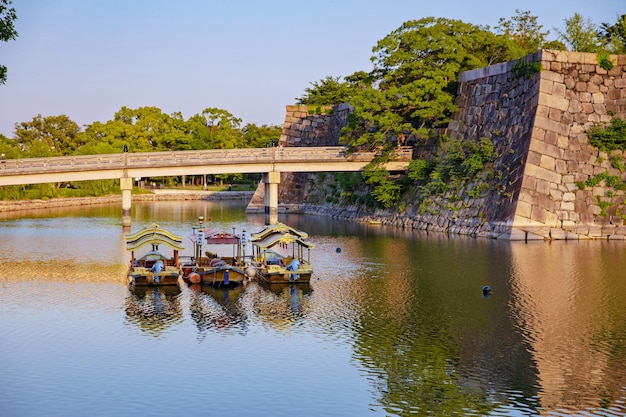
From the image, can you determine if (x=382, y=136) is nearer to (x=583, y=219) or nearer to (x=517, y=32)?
(x=583, y=219)

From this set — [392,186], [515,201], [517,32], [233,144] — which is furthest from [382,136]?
[233,144]

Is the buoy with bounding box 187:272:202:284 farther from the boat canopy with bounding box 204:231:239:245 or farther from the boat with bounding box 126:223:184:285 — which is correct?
the boat canopy with bounding box 204:231:239:245

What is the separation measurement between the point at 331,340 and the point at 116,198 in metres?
104

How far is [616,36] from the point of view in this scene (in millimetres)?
78062

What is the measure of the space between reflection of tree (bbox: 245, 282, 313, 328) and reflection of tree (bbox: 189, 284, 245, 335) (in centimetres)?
69

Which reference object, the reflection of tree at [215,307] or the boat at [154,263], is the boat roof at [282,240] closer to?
the reflection of tree at [215,307]

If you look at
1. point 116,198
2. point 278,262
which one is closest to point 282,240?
point 278,262

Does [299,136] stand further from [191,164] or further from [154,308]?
[154,308]

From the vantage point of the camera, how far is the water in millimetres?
23125

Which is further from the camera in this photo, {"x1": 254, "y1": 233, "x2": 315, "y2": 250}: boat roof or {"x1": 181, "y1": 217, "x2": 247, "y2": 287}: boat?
{"x1": 254, "y1": 233, "x2": 315, "y2": 250}: boat roof

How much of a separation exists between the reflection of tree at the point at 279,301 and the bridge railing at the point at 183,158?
36.5m

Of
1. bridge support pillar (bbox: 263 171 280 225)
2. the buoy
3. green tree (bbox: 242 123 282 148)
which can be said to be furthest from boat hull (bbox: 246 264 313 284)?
green tree (bbox: 242 123 282 148)

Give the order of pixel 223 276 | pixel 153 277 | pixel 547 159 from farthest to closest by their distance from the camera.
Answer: pixel 547 159
pixel 223 276
pixel 153 277

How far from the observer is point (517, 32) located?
103 meters
